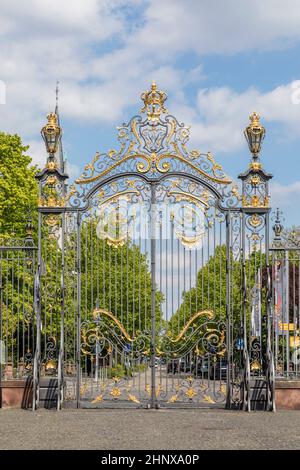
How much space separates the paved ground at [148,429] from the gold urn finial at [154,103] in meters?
6.06

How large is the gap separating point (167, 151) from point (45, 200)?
9.05 ft

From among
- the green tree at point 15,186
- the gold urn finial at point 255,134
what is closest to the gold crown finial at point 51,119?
the gold urn finial at point 255,134

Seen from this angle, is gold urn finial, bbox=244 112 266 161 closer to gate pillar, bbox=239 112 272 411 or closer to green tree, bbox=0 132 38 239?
gate pillar, bbox=239 112 272 411

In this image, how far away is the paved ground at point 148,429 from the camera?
11.4m

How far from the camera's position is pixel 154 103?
672 inches

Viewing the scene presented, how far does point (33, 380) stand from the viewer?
1614 centimetres

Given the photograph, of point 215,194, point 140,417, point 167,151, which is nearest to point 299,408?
point 140,417

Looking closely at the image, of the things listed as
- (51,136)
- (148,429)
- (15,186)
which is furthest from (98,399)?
(15,186)

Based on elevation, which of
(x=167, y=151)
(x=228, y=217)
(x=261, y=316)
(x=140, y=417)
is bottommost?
(x=140, y=417)

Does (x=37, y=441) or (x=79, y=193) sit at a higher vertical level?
(x=79, y=193)

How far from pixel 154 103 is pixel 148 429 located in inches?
281
